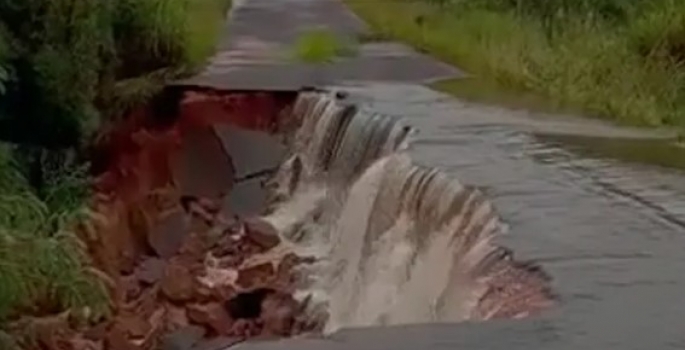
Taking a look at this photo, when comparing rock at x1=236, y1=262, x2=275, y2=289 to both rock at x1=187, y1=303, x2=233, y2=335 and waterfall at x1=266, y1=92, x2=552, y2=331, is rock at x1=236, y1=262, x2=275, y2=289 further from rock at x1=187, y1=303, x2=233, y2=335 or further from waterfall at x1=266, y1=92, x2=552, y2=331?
rock at x1=187, y1=303, x2=233, y2=335

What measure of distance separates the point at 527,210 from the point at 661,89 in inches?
199

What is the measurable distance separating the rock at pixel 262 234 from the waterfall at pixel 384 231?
0.12m

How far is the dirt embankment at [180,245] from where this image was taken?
30.8 feet

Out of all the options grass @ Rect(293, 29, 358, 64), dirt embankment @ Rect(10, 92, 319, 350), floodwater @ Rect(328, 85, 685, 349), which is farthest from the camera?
grass @ Rect(293, 29, 358, 64)

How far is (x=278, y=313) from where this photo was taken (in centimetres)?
974

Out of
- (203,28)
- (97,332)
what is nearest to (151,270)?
(97,332)

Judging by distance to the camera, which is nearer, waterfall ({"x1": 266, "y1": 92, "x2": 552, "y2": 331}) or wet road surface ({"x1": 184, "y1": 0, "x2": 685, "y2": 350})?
wet road surface ({"x1": 184, "y1": 0, "x2": 685, "y2": 350})

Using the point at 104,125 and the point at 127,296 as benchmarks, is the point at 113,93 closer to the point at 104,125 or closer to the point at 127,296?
the point at 104,125

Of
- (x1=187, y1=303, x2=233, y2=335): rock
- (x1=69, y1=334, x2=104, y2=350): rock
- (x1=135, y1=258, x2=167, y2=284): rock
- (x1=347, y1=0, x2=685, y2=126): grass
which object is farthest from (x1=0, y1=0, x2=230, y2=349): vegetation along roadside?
(x1=347, y1=0, x2=685, y2=126): grass

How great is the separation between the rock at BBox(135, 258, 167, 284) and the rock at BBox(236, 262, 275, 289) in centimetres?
54

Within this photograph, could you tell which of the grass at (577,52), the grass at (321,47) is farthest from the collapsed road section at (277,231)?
the grass at (321,47)

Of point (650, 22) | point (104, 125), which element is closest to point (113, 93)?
point (104, 125)

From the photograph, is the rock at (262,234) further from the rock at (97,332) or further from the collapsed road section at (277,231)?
the rock at (97,332)

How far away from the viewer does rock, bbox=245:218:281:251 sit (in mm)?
11211
